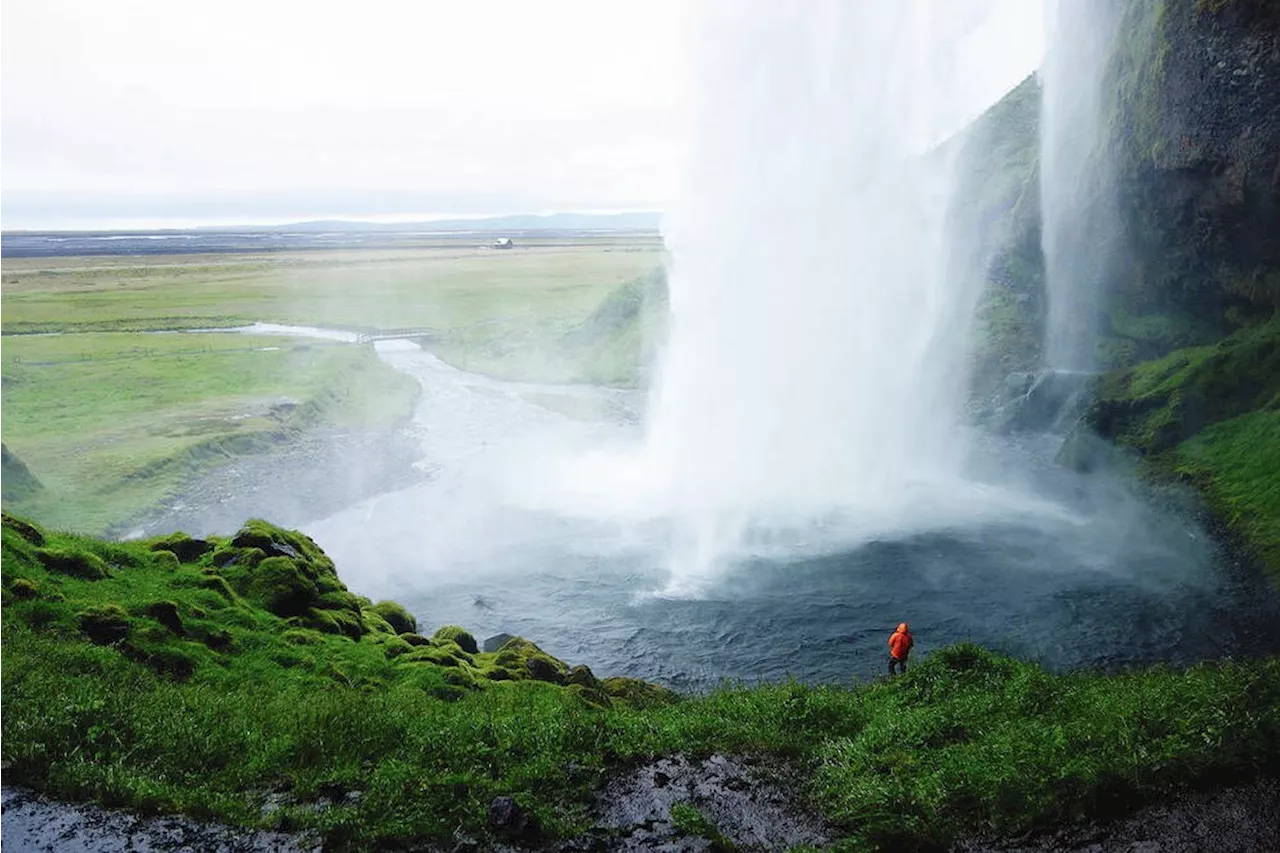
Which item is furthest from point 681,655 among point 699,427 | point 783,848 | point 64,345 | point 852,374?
point 64,345

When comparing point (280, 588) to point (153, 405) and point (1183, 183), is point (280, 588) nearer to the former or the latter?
point (153, 405)

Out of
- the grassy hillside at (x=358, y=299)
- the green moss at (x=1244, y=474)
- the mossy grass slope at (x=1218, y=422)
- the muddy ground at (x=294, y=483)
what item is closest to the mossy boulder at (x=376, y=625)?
the muddy ground at (x=294, y=483)

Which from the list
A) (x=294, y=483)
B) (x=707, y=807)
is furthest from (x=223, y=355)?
(x=707, y=807)

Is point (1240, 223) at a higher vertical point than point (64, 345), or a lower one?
higher

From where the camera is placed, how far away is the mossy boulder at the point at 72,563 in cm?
1975

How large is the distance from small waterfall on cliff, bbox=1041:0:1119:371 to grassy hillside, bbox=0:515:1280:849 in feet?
150

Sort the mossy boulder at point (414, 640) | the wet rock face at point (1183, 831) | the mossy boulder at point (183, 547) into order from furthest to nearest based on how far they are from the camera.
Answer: the mossy boulder at point (414, 640), the mossy boulder at point (183, 547), the wet rock face at point (1183, 831)

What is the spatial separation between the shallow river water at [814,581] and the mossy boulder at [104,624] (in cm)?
1287

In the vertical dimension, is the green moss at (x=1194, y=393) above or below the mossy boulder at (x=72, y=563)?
above

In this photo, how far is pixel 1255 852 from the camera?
1160 cm

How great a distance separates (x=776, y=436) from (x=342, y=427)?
3216 centimetres

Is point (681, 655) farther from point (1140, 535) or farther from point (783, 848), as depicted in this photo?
point (1140, 535)

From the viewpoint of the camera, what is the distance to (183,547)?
23578mm

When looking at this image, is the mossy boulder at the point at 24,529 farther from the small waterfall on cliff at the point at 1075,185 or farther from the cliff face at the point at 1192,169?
the small waterfall on cliff at the point at 1075,185
